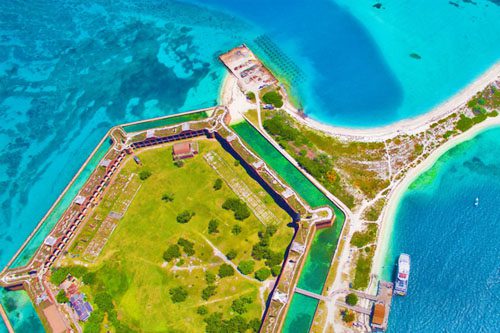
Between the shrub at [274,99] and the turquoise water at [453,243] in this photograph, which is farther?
the shrub at [274,99]

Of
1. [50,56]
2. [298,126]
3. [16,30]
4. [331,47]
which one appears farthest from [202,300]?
[16,30]

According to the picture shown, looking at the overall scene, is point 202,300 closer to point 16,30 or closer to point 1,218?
point 1,218

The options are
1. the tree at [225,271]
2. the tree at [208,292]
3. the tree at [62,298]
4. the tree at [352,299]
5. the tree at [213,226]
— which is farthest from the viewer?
the tree at [213,226]

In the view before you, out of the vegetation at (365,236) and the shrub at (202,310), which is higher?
the vegetation at (365,236)

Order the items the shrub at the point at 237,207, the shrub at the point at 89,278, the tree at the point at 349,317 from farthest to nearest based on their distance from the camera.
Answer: the shrub at the point at 237,207, the shrub at the point at 89,278, the tree at the point at 349,317

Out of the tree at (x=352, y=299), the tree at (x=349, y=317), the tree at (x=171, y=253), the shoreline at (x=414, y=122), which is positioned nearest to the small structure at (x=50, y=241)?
the tree at (x=171, y=253)

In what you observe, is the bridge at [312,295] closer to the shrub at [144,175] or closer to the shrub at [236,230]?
the shrub at [236,230]

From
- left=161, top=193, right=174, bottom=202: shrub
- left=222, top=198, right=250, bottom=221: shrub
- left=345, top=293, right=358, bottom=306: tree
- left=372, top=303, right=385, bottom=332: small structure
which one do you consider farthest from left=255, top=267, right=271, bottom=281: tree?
left=161, top=193, right=174, bottom=202: shrub
